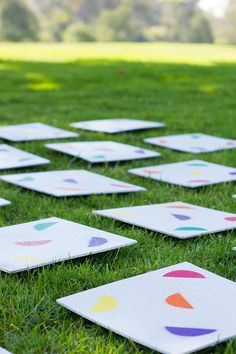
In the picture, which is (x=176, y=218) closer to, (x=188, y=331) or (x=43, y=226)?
(x=43, y=226)

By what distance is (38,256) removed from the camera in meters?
1.89

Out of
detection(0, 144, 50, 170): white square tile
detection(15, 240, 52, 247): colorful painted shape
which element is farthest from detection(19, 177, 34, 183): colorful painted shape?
detection(15, 240, 52, 247): colorful painted shape

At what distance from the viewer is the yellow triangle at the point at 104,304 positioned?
1.54m

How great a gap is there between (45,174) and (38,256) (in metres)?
1.29

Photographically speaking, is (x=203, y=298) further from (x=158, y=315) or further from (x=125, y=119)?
(x=125, y=119)

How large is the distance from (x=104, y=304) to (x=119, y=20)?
161ft

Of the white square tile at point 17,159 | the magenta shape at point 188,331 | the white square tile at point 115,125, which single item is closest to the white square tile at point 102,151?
the white square tile at point 17,159

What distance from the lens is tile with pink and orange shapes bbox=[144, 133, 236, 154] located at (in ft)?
13.1

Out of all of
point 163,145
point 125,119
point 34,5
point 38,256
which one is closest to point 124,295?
point 38,256

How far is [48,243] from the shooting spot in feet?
6.59

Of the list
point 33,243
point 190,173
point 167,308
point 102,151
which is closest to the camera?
point 167,308

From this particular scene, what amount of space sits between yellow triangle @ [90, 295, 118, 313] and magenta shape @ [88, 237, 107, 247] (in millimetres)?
399

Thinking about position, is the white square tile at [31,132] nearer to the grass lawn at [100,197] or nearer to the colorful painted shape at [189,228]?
the grass lawn at [100,197]

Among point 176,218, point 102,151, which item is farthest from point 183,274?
point 102,151
